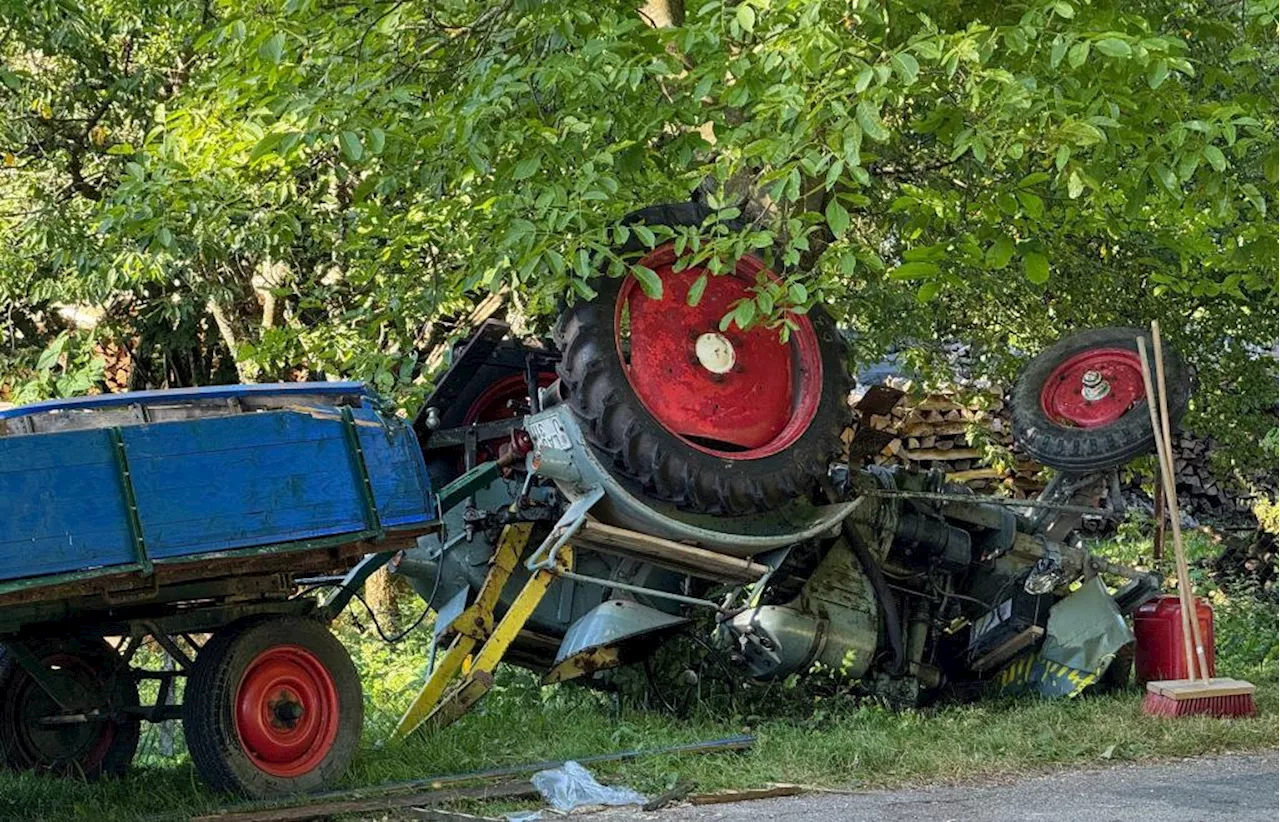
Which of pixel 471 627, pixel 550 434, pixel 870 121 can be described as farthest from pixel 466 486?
pixel 870 121

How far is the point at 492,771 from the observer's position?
730cm

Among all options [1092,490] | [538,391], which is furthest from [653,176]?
[1092,490]

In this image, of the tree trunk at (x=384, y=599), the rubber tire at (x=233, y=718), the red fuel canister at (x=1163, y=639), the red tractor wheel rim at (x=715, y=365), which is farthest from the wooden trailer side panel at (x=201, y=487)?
the tree trunk at (x=384, y=599)

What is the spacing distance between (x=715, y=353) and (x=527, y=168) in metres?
1.46

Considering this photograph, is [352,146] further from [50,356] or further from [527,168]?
[50,356]

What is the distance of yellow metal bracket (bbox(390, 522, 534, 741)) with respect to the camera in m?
8.05

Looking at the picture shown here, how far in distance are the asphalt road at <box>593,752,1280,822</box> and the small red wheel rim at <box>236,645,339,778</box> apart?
156 centimetres

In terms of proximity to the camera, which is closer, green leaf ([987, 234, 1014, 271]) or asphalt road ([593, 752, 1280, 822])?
asphalt road ([593, 752, 1280, 822])

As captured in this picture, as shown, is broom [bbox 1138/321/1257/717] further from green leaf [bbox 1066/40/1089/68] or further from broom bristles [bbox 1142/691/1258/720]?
green leaf [bbox 1066/40/1089/68]

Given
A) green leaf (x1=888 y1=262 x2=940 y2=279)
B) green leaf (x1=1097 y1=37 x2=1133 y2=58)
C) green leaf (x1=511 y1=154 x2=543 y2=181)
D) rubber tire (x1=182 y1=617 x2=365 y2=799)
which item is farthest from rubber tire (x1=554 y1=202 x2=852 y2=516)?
green leaf (x1=1097 y1=37 x2=1133 y2=58)

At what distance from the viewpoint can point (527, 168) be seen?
7.78m

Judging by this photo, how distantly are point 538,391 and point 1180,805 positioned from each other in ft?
13.2

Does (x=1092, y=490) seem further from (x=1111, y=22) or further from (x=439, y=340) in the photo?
(x=439, y=340)

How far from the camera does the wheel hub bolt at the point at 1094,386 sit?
9.24m
